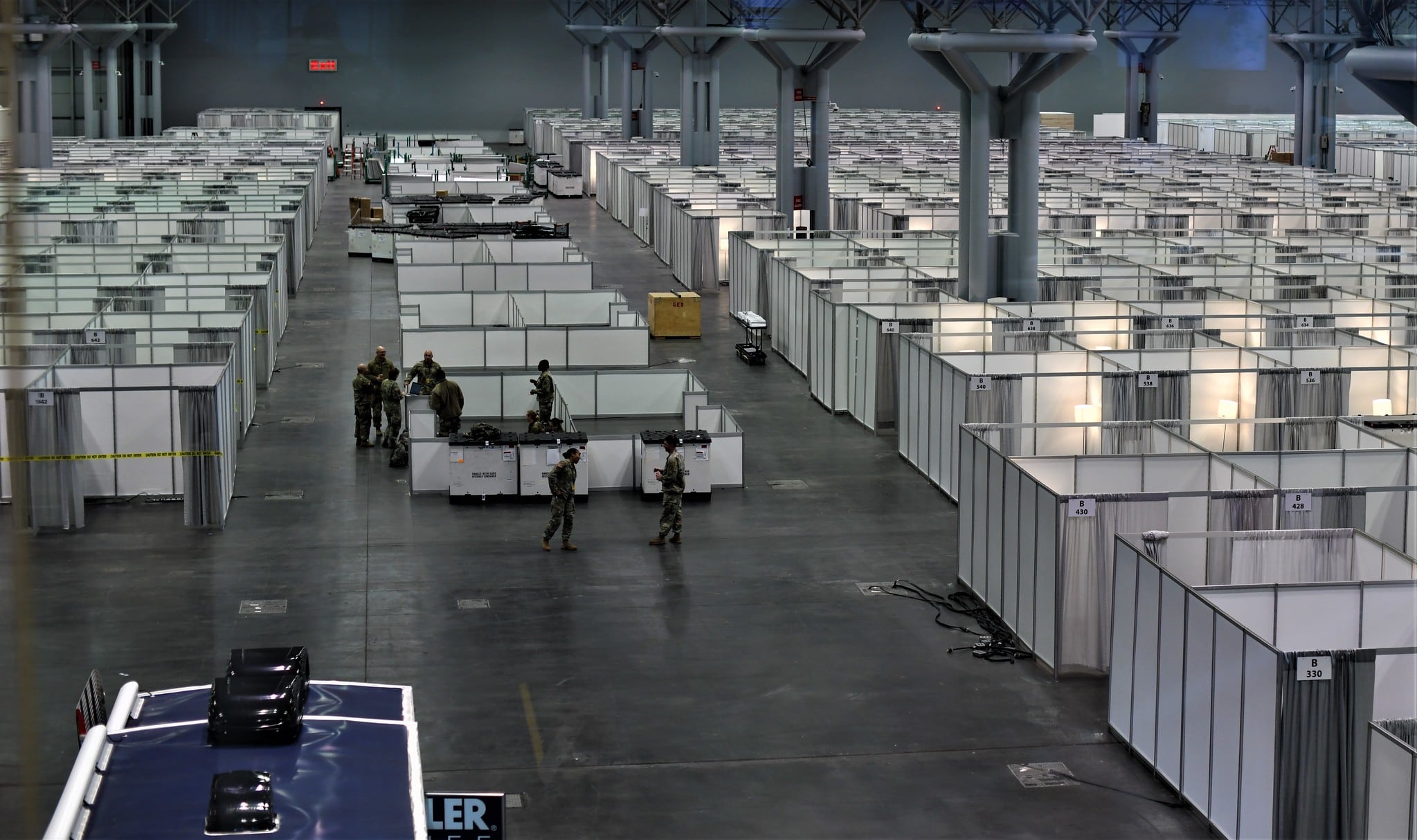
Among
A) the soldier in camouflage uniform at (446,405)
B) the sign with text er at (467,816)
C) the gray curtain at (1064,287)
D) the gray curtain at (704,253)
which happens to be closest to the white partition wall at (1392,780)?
the sign with text er at (467,816)

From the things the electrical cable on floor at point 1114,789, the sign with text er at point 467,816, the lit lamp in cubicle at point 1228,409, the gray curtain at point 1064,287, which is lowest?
the electrical cable on floor at point 1114,789

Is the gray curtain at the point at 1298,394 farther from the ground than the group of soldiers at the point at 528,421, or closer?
farther from the ground

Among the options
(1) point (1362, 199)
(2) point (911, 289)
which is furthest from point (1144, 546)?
(1) point (1362, 199)

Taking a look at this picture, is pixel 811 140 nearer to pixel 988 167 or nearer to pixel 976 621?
pixel 988 167

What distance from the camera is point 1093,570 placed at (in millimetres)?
16047

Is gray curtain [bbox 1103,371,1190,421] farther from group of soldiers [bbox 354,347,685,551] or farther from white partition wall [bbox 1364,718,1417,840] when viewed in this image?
white partition wall [bbox 1364,718,1417,840]

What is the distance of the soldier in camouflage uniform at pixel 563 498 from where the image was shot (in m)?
20.4

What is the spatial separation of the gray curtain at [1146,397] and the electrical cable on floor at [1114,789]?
8816 millimetres

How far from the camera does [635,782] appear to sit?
45.4 feet

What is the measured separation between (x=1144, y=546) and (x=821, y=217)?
31898 millimetres

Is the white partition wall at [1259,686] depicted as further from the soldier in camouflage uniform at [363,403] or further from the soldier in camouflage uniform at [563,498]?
the soldier in camouflage uniform at [363,403]

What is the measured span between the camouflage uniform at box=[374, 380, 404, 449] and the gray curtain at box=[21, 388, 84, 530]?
520cm

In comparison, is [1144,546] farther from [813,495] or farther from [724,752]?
[813,495]

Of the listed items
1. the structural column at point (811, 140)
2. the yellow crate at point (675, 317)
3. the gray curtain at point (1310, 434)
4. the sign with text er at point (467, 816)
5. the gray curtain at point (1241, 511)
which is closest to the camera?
the sign with text er at point (467, 816)
